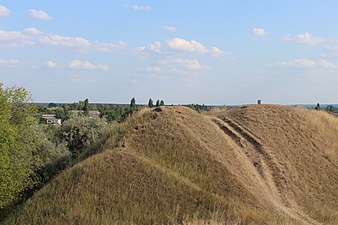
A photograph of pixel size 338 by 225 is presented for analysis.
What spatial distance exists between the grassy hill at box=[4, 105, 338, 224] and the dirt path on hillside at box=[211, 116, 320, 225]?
6cm

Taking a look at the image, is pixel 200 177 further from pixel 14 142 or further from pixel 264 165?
pixel 14 142

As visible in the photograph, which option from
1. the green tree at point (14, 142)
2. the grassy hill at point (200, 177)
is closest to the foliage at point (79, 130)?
the green tree at point (14, 142)

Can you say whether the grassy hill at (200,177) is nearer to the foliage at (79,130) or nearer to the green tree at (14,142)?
the green tree at (14,142)

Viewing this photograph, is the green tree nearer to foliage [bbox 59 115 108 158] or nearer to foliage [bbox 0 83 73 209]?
Result: foliage [bbox 0 83 73 209]

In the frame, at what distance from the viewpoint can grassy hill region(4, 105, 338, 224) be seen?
49.6 ft

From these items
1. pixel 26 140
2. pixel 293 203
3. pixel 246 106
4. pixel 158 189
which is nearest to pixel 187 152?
pixel 158 189

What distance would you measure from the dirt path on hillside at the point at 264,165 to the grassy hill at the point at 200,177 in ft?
0.19

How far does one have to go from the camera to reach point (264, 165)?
74.0 ft

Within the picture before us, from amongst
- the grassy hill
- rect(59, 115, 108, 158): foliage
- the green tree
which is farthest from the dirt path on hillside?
rect(59, 115, 108, 158): foliage

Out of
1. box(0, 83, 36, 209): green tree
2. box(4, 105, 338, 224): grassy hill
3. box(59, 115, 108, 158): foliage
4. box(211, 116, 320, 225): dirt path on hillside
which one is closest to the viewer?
box(4, 105, 338, 224): grassy hill

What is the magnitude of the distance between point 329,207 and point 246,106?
883 centimetres

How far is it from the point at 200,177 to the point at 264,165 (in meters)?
6.19

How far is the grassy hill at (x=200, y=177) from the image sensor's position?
15.1 m

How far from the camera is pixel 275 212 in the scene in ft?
54.4
